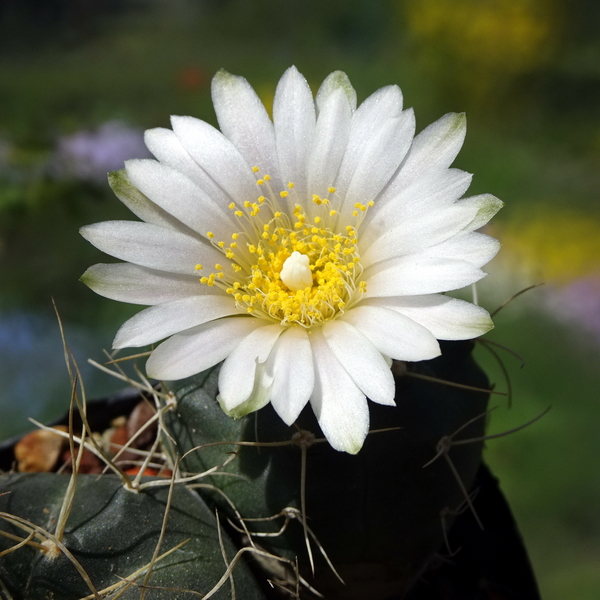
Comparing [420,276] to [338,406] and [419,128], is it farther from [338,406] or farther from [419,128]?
[419,128]

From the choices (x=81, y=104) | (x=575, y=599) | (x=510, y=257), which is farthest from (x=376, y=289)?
(x=81, y=104)

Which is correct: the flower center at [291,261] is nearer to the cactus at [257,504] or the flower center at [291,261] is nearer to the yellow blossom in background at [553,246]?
the cactus at [257,504]

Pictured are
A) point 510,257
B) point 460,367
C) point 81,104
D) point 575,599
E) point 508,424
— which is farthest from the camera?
point 81,104

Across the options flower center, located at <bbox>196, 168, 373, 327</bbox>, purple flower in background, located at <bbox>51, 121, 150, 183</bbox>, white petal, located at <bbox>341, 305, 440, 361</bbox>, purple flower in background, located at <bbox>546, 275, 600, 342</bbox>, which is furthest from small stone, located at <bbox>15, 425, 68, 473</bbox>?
purple flower in background, located at <bbox>546, 275, 600, 342</bbox>

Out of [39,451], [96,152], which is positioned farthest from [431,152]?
[96,152]

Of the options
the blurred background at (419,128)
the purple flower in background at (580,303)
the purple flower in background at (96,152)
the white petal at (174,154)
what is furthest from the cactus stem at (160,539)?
the purple flower in background at (580,303)

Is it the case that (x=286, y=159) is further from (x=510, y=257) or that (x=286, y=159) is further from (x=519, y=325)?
(x=510, y=257)
